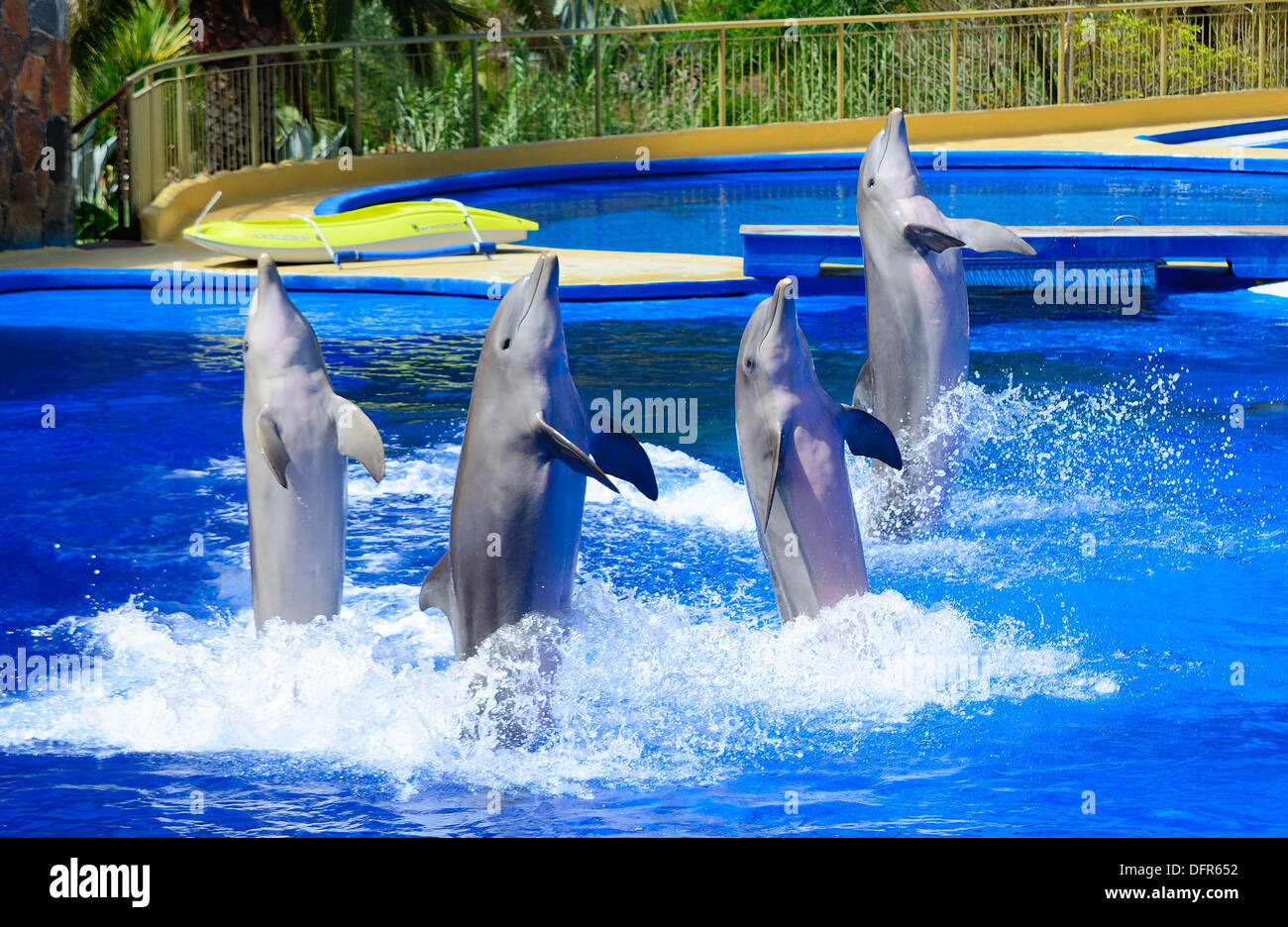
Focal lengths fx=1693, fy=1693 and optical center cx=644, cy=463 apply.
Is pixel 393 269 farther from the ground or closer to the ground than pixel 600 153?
closer to the ground

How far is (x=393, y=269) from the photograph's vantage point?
13.9 meters

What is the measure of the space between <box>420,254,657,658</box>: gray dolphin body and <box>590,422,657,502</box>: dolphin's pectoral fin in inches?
3.4

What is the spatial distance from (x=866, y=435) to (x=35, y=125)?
11226 millimetres

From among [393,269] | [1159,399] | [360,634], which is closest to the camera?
[360,634]

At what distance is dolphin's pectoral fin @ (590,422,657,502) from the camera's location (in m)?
4.84

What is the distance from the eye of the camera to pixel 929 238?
22.0ft

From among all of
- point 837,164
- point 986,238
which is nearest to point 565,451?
point 986,238
